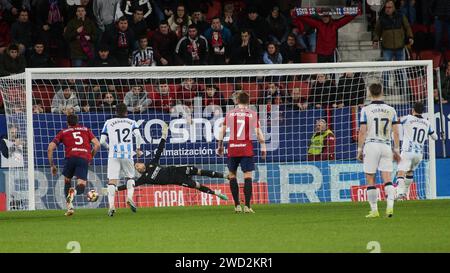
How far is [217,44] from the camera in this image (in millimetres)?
30000

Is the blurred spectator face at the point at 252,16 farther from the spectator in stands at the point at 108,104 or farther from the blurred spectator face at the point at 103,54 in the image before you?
the spectator in stands at the point at 108,104

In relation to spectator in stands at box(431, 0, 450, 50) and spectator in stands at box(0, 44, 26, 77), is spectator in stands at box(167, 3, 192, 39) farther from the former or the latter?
spectator in stands at box(431, 0, 450, 50)

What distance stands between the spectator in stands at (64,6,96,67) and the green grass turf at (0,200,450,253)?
675 cm

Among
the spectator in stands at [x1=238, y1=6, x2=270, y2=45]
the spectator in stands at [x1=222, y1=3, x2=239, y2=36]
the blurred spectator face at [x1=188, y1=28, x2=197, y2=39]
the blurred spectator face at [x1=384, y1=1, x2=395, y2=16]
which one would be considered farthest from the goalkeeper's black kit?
the blurred spectator face at [x1=384, y1=1, x2=395, y2=16]

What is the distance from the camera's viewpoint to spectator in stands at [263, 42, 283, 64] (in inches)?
1176

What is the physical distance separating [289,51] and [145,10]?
3681 mm

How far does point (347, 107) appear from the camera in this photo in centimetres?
2766

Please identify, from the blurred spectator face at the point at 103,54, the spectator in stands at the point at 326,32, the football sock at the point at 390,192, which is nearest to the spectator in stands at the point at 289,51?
the spectator in stands at the point at 326,32


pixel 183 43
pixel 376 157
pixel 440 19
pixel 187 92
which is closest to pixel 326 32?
pixel 440 19

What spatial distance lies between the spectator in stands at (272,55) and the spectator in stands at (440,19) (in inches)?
174

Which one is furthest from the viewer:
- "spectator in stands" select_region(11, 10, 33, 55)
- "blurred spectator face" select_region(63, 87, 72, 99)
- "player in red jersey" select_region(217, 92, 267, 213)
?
"spectator in stands" select_region(11, 10, 33, 55)

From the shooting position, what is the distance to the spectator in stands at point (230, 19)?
3072 cm

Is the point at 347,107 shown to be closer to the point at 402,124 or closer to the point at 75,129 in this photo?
the point at 402,124
